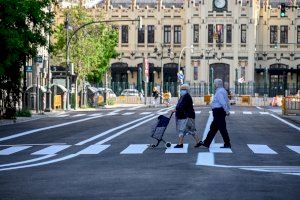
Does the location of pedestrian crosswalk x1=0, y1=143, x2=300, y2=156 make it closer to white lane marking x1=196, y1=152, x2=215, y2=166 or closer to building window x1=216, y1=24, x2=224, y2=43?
white lane marking x1=196, y1=152, x2=215, y2=166

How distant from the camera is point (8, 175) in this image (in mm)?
15219

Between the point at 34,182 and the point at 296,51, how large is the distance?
287 ft

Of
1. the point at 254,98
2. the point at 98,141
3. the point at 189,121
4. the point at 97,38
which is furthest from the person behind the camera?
the point at 254,98

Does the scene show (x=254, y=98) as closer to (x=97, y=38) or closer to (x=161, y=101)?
(x=161, y=101)

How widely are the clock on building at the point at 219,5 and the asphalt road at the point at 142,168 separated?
7140 centimetres

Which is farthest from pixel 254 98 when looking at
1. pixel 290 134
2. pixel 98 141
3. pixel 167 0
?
pixel 98 141

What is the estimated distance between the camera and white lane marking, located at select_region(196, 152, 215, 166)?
56.2 feet

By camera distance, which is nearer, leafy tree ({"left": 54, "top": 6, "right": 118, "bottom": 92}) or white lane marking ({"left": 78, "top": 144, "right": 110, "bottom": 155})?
white lane marking ({"left": 78, "top": 144, "right": 110, "bottom": 155})

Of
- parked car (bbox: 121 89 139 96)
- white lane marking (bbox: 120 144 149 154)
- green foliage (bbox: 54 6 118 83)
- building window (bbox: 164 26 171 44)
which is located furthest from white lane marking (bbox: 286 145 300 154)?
building window (bbox: 164 26 171 44)

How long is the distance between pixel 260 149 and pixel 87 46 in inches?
1861

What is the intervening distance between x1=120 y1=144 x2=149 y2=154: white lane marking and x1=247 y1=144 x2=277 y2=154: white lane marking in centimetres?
279

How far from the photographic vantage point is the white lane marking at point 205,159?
17141 mm

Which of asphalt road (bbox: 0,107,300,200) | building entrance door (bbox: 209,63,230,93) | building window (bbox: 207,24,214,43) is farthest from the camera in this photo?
building window (bbox: 207,24,214,43)

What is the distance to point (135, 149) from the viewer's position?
21547 millimetres
